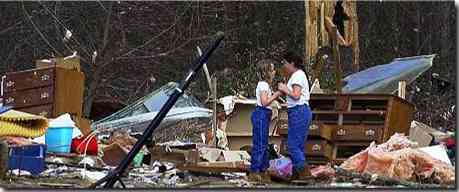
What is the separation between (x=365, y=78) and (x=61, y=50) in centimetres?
858

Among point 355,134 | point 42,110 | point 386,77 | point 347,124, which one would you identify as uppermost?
point 386,77

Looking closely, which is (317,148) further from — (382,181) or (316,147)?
(382,181)

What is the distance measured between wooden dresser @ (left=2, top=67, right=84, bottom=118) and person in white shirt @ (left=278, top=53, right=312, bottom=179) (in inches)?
161

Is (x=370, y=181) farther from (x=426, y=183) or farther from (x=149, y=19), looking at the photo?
(x=149, y=19)

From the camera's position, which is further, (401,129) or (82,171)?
(401,129)

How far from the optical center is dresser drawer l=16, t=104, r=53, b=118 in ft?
36.3

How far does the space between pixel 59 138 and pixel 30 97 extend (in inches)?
59.6

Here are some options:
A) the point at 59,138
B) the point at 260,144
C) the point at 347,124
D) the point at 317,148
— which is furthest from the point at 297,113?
the point at 59,138

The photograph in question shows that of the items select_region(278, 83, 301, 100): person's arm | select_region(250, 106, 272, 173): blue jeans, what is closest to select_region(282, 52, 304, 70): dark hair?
select_region(278, 83, 301, 100): person's arm

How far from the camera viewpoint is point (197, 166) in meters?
8.79

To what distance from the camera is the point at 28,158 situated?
8375 millimetres

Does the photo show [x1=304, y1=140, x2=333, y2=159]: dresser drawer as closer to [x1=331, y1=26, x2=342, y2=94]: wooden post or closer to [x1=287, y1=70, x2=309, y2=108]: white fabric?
[x1=331, y1=26, x2=342, y2=94]: wooden post

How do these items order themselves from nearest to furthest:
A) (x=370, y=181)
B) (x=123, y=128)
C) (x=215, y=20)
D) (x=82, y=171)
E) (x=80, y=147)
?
(x=370, y=181) → (x=82, y=171) → (x=80, y=147) → (x=123, y=128) → (x=215, y=20)

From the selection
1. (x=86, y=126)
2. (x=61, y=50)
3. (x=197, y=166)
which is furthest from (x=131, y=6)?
(x=197, y=166)
